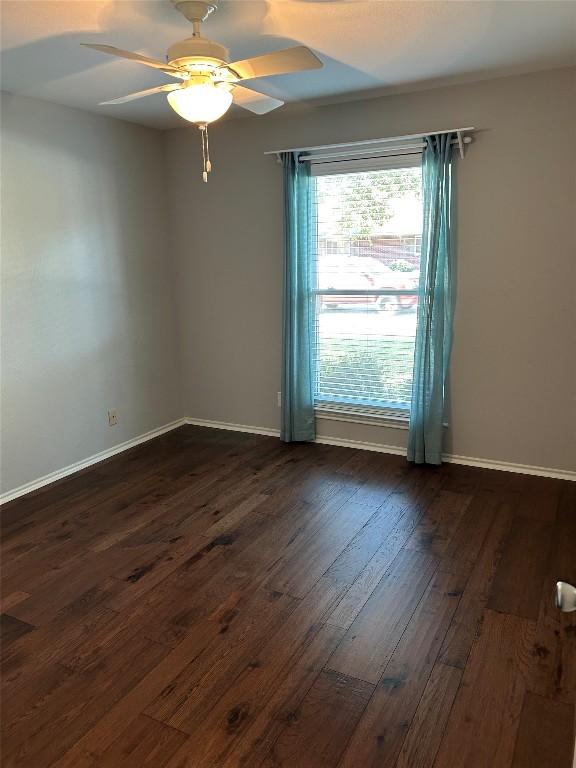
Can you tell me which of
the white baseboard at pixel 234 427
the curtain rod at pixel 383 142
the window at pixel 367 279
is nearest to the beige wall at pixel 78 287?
the white baseboard at pixel 234 427

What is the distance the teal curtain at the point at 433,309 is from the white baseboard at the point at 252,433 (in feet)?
0.81

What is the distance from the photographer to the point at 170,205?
15.9ft

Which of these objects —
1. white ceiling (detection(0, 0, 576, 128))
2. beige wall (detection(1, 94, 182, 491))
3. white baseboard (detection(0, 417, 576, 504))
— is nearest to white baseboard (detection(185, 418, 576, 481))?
white baseboard (detection(0, 417, 576, 504))

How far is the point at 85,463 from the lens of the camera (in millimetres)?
4230

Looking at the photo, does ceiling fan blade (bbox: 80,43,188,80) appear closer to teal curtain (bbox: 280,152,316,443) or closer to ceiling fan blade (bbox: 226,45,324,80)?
ceiling fan blade (bbox: 226,45,324,80)

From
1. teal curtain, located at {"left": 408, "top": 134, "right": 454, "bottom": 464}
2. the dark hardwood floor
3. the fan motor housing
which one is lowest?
the dark hardwood floor

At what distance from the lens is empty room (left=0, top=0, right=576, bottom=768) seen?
2.02m

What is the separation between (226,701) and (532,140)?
3.47 meters

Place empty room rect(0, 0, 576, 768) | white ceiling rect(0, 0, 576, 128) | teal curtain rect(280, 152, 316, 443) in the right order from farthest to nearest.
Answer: teal curtain rect(280, 152, 316, 443) → white ceiling rect(0, 0, 576, 128) → empty room rect(0, 0, 576, 768)

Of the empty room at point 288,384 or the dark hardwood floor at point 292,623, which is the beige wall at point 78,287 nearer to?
the empty room at point 288,384

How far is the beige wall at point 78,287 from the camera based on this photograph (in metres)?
3.62

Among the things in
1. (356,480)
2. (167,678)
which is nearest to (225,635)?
(167,678)

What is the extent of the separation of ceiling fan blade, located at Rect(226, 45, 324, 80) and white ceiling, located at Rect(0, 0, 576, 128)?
12.3 inches

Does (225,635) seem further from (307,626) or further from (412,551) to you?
(412,551)
